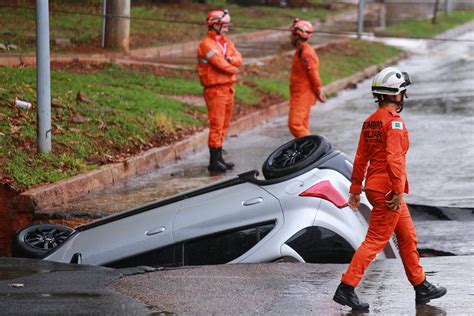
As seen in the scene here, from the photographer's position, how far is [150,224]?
7.59 metres

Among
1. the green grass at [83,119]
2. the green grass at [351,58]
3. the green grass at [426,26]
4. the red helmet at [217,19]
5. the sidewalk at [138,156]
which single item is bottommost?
the green grass at [426,26]

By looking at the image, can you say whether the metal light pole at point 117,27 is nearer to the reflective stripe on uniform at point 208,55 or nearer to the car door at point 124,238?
the reflective stripe on uniform at point 208,55

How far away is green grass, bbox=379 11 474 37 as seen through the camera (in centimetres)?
3064

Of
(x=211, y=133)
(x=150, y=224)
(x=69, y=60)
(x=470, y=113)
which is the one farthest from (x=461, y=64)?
(x=150, y=224)

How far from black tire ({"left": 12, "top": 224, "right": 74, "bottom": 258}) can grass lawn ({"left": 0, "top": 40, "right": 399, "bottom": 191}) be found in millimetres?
1579

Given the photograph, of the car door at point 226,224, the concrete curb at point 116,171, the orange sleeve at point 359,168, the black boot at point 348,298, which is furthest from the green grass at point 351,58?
the black boot at point 348,298

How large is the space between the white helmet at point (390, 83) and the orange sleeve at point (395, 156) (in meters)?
0.23

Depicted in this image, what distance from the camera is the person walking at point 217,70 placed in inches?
468

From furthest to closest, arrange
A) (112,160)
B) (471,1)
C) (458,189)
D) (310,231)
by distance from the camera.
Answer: (471,1) < (112,160) < (458,189) < (310,231)

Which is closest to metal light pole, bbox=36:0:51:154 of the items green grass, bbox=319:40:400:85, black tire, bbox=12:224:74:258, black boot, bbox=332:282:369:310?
black tire, bbox=12:224:74:258

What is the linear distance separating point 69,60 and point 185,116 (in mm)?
3327

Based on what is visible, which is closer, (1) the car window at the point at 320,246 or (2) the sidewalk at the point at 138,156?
(1) the car window at the point at 320,246

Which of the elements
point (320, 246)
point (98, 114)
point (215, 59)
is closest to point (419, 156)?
point (215, 59)

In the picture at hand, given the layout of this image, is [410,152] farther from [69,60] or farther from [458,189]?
[69,60]
